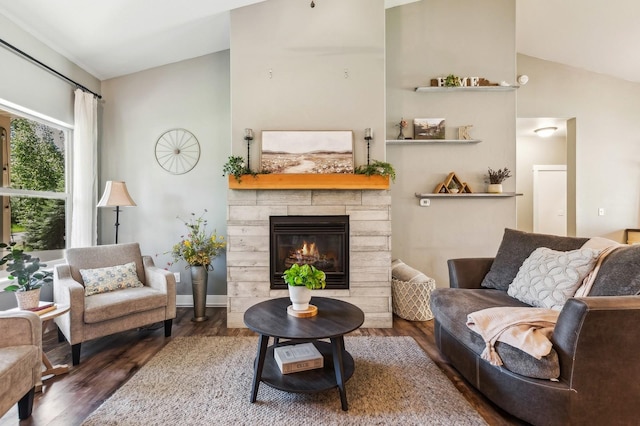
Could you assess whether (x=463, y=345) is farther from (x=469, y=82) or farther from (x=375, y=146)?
(x=469, y=82)

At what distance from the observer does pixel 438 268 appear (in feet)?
11.9

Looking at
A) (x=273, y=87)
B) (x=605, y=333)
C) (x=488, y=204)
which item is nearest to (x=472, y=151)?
(x=488, y=204)

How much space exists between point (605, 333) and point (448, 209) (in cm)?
231

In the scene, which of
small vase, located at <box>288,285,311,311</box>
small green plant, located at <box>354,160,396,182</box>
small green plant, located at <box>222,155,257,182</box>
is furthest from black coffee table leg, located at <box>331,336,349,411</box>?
small green plant, located at <box>222,155,257,182</box>

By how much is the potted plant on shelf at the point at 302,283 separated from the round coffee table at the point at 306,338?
10cm

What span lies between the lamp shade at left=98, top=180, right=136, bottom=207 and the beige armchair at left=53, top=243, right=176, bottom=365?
447mm

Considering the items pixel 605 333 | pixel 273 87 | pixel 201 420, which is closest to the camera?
pixel 605 333

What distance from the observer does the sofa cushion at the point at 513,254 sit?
230 cm

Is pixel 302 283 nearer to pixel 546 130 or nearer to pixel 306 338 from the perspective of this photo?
pixel 306 338

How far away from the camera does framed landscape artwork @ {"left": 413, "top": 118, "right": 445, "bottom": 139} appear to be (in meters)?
3.59

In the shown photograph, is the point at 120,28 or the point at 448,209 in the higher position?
the point at 120,28

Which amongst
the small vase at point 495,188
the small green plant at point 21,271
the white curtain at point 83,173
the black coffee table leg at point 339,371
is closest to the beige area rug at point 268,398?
the black coffee table leg at point 339,371

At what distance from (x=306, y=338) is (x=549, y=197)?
5940mm

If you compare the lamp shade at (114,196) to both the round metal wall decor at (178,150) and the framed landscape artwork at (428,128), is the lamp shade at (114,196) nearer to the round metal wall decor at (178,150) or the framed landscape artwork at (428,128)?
the round metal wall decor at (178,150)
